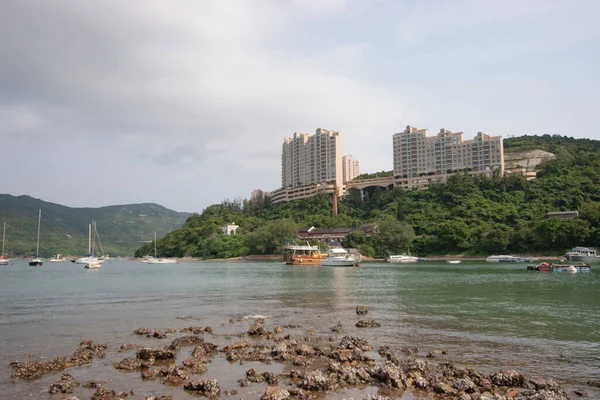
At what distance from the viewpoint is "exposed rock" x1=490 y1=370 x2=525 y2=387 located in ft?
43.8

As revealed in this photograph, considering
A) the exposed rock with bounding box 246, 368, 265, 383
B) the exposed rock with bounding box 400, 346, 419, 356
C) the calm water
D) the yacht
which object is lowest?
the calm water

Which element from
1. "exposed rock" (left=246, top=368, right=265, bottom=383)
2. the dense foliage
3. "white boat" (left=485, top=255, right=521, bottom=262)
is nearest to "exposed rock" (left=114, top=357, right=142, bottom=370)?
"exposed rock" (left=246, top=368, right=265, bottom=383)

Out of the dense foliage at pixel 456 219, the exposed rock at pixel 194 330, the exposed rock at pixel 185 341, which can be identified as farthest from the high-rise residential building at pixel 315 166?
the exposed rock at pixel 185 341

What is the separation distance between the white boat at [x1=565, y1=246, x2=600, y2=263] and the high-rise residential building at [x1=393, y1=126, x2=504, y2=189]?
5750 cm

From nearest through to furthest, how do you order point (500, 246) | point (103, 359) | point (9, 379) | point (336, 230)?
point (9, 379) → point (103, 359) → point (500, 246) → point (336, 230)

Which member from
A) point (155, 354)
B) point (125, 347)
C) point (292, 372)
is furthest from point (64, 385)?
point (292, 372)

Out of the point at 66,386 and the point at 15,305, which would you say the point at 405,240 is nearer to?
the point at 15,305

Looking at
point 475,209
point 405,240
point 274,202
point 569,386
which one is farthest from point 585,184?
point 569,386

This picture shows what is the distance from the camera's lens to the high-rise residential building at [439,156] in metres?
154

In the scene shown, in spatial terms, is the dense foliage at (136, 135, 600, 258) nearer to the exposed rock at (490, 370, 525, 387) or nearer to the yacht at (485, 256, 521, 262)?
the yacht at (485, 256, 521, 262)

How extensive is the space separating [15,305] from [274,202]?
161m

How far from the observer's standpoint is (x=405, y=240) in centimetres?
12062

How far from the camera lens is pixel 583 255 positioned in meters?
89.7

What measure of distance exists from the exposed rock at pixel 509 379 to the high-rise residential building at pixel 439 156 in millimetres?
146208
